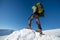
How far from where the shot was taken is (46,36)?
2863mm

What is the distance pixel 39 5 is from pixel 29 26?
1.24 feet

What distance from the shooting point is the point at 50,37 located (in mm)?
2859

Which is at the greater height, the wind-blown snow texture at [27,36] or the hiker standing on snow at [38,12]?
the hiker standing on snow at [38,12]

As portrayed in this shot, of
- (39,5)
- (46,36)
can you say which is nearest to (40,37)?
(46,36)

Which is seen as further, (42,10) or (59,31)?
(59,31)

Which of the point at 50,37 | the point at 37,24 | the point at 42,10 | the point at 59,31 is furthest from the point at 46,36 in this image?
the point at 59,31

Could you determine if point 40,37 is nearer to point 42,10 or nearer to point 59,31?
point 42,10

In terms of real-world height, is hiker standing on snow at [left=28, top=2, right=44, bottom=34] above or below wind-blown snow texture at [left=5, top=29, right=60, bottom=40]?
above

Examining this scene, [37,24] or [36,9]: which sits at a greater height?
[36,9]

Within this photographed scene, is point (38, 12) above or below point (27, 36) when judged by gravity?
above

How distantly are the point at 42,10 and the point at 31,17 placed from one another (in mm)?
212

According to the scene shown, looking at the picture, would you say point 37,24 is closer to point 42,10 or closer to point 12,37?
point 42,10

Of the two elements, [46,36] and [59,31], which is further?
[59,31]

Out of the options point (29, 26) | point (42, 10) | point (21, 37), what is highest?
point (42, 10)
